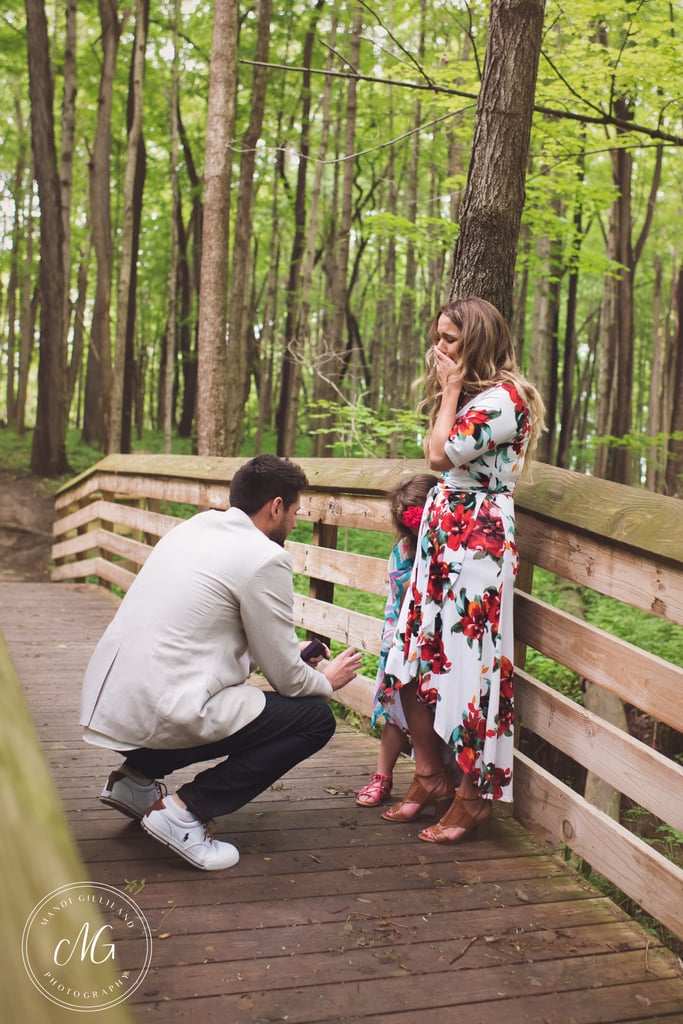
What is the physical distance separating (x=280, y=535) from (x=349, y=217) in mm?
13437

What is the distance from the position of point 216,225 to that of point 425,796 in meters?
7.20

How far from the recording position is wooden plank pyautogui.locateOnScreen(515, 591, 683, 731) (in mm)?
2527

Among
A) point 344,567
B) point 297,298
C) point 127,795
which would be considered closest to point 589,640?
point 127,795

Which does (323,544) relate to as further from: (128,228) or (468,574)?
(128,228)

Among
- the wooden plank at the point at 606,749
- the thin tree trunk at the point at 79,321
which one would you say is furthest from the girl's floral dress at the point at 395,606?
the thin tree trunk at the point at 79,321

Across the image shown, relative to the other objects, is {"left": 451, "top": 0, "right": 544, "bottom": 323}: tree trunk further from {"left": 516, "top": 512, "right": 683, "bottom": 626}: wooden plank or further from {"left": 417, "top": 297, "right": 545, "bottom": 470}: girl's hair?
{"left": 516, "top": 512, "right": 683, "bottom": 626}: wooden plank

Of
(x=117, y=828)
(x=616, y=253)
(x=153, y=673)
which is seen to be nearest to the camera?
(x=153, y=673)

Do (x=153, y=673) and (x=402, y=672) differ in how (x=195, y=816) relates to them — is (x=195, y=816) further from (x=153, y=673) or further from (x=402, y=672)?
(x=402, y=672)

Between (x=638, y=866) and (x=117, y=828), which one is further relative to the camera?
(x=117, y=828)

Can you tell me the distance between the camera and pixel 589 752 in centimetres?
289

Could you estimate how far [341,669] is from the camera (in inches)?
134

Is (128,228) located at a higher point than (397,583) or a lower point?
higher

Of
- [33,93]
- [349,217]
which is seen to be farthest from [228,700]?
[33,93]

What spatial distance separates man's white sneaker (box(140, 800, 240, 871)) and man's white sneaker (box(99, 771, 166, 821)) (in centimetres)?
20
